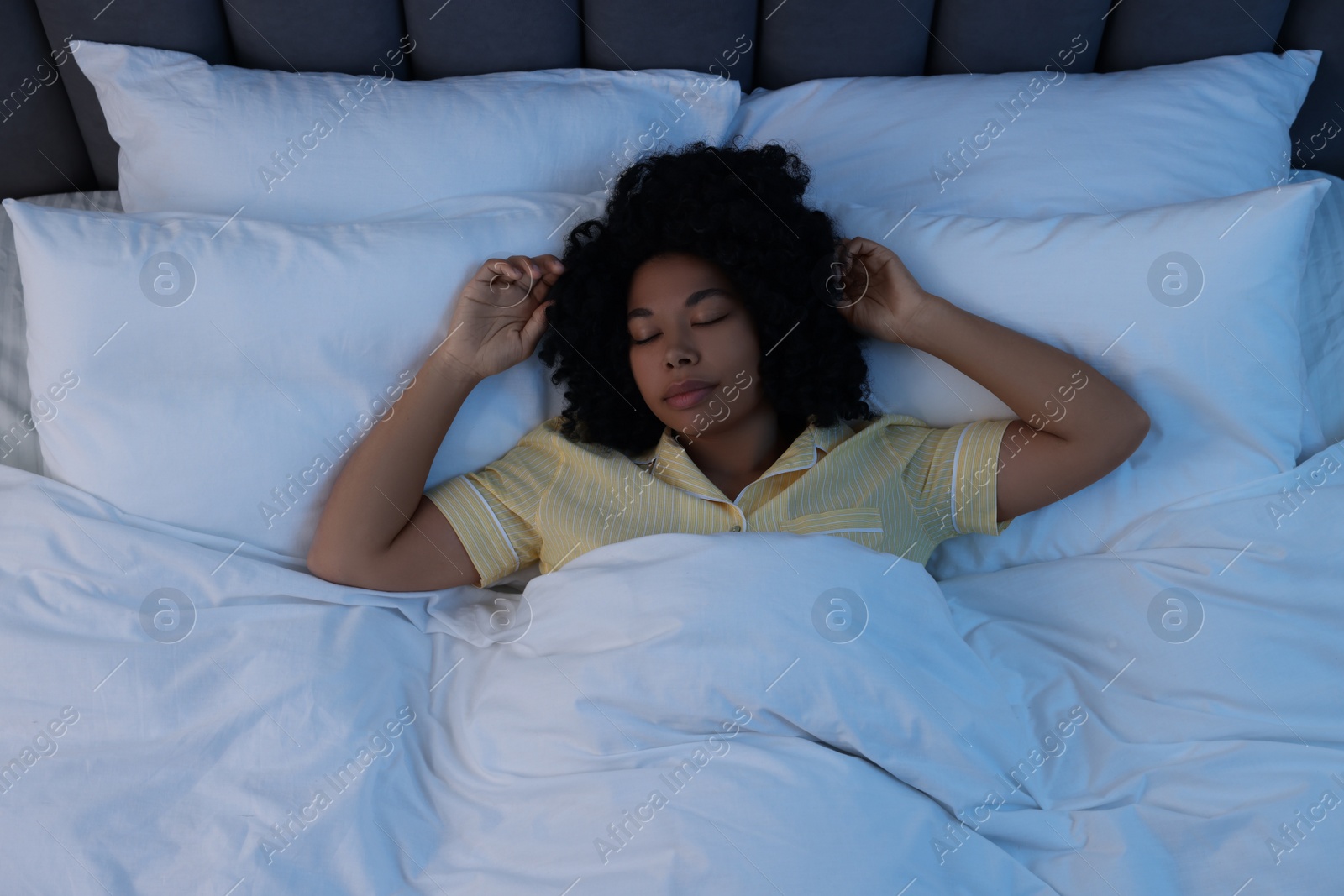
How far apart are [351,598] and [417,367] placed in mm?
326

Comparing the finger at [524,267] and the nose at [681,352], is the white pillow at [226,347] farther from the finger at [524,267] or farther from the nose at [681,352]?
the nose at [681,352]

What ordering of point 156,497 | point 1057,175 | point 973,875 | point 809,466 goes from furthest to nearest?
point 1057,175, point 809,466, point 156,497, point 973,875

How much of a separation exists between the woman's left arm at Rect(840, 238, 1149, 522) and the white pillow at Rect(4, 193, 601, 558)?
0.61m

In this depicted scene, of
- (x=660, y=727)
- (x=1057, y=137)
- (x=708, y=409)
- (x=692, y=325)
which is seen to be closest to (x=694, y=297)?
(x=692, y=325)

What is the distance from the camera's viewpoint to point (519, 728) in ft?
3.48

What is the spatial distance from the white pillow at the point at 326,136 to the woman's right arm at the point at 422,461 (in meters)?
0.21

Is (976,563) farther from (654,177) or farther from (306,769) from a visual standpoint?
(306,769)

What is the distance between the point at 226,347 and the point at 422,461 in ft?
0.95

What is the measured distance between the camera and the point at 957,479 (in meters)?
1.28

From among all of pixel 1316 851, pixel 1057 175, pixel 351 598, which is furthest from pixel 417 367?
pixel 1316 851

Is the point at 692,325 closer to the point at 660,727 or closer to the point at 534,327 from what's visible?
the point at 534,327

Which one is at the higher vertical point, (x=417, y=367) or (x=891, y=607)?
(x=417, y=367)

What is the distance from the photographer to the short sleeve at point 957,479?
4.17 ft

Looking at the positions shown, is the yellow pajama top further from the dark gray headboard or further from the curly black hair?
the dark gray headboard
